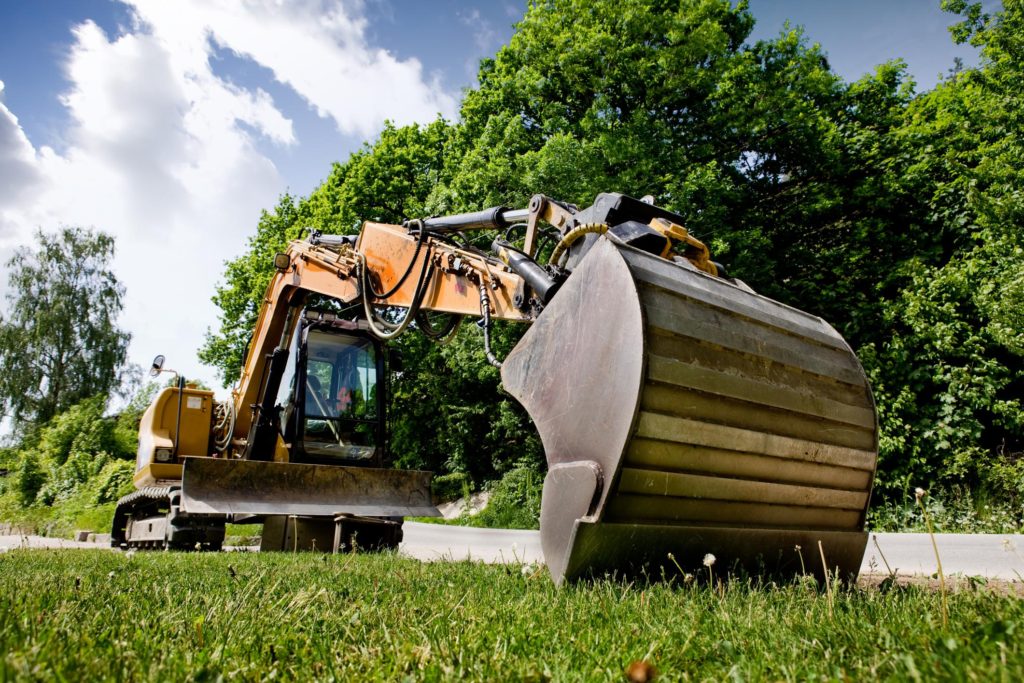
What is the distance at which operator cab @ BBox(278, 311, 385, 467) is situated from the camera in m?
7.42

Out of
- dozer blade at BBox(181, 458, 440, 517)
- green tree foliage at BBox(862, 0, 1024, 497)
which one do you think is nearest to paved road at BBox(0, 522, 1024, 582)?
dozer blade at BBox(181, 458, 440, 517)

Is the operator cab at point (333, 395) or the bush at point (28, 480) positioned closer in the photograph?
the operator cab at point (333, 395)

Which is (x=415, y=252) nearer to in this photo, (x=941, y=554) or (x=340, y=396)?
(x=340, y=396)

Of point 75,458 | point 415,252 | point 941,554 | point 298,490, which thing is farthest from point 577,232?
point 75,458

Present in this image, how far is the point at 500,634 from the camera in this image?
1.92 m

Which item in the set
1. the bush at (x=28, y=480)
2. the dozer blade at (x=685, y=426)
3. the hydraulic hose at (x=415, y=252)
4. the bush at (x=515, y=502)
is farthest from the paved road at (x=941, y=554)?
the bush at (x=28, y=480)

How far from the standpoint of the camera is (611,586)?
259cm

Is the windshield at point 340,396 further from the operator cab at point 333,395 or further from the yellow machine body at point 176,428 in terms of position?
the yellow machine body at point 176,428

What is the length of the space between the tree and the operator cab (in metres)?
28.1

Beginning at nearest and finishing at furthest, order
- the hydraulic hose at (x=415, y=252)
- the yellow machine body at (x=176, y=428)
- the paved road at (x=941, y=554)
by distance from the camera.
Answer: the paved road at (x=941, y=554), the hydraulic hose at (x=415, y=252), the yellow machine body at (x=176, y=428)

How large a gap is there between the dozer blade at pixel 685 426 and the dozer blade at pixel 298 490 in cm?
420

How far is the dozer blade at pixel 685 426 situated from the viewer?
2.75 m

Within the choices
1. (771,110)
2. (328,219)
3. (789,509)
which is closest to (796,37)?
(771,110)

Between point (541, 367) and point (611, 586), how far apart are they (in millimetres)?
1112
